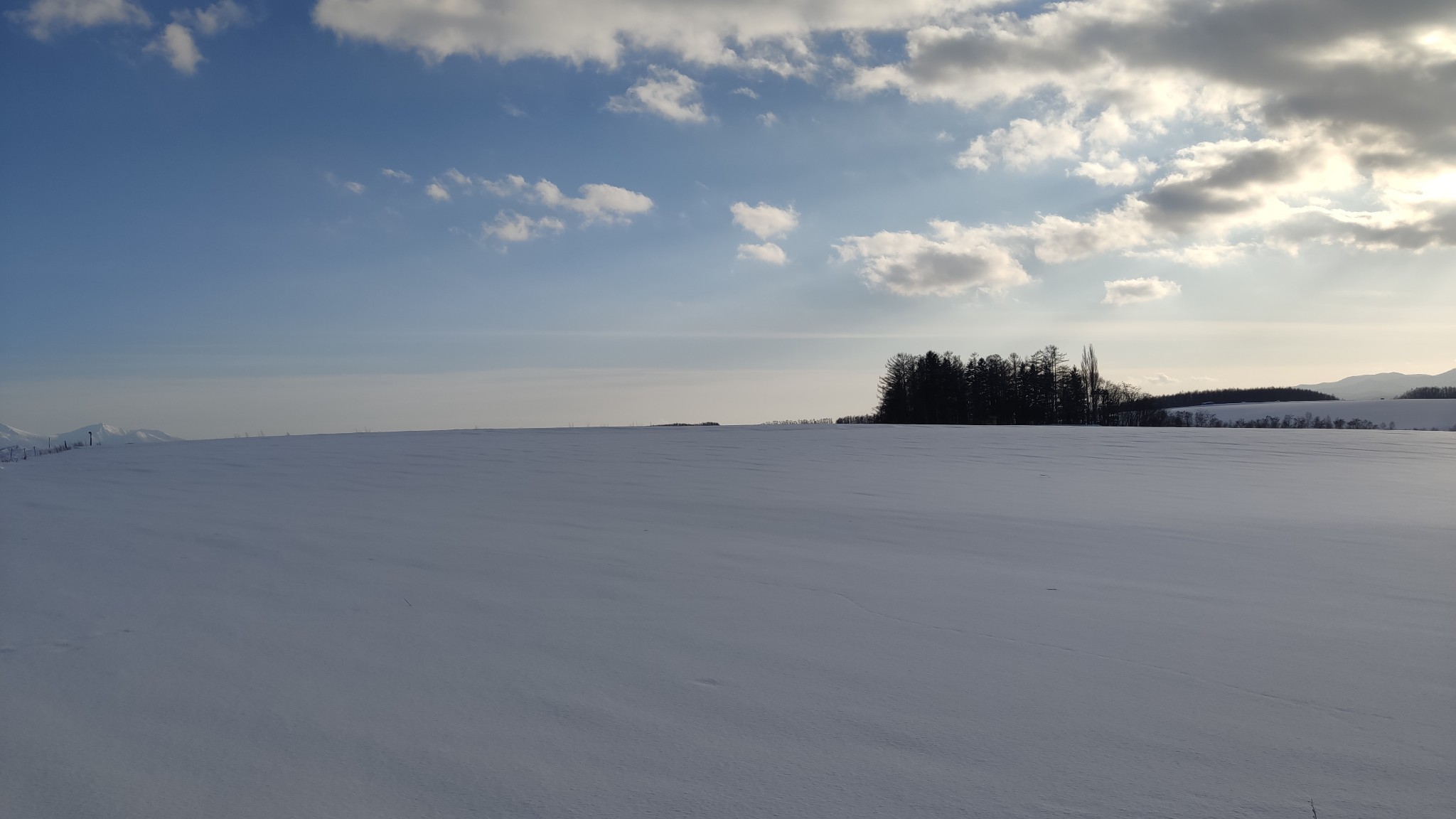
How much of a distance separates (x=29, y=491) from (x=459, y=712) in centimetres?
672

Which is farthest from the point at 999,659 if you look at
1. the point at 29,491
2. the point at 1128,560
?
the point at 29,491

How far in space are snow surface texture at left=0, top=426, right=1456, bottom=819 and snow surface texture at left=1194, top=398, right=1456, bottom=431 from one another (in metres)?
49.9

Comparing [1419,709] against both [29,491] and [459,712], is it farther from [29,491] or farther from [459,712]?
[29,491]

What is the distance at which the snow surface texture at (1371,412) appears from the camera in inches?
1773

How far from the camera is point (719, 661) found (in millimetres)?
2416

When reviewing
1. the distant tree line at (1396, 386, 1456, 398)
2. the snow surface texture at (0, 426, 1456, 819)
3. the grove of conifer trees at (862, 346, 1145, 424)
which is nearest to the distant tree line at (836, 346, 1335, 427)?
the grove of conifer trees at (862, 346, 1145, 424)

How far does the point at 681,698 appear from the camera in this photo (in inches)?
83.7

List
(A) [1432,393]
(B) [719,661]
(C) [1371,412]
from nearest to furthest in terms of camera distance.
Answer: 1. (B) [719,661]
2. (C) [1371,412]
3. (A) [1432,393]

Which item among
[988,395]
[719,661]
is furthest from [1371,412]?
[719,661]

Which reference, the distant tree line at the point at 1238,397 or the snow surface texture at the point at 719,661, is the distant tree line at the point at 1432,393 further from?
the snow surface texture at the point at 719,661

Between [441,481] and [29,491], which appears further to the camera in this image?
[441,481]

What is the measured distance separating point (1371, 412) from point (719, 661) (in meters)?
66.7

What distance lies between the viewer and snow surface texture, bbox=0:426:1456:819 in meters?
1.70

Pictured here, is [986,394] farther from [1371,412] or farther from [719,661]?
[719,661]
